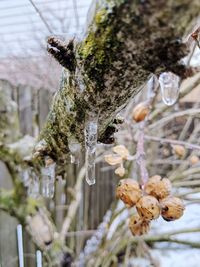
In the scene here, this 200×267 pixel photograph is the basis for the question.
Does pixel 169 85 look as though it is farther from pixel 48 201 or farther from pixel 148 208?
pixel 48 201

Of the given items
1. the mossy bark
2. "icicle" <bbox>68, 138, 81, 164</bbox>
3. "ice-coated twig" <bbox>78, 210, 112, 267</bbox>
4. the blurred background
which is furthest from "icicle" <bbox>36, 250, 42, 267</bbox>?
the mossy bark

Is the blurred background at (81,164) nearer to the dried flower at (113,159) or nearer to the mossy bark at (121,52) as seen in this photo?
the dried flower at (113,159)

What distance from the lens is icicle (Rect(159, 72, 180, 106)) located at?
0.49 m

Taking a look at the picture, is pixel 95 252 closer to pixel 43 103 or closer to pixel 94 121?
pixel 43 103

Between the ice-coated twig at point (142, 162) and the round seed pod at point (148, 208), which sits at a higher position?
the ice-coated twig at point (142, 162)

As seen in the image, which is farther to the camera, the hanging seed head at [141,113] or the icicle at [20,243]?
the icicle at [20,243]

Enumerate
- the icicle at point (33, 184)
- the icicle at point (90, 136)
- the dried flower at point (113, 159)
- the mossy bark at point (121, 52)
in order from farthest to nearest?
1. the icicle at point (33, 184)
2. the dried flower at point (113, 159)
3. the icicle at point (90, 136)
4. the mossy bark at point (121, 52)

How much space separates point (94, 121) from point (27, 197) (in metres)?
1.01

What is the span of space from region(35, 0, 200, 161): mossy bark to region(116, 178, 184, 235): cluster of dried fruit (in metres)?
0.19

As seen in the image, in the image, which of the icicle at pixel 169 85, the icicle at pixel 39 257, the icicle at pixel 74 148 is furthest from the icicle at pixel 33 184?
the icicle at pixel 169 85

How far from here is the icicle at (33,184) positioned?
1298 millimetres

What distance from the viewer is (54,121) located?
75 centimetres

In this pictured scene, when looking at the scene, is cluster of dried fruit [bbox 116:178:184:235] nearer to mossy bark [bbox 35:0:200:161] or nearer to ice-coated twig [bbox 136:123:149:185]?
ice-coated twig [bbox 136:123:149:185]

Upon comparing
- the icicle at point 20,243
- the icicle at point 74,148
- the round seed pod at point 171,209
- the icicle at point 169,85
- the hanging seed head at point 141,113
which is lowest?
the icicle at point 20,243
